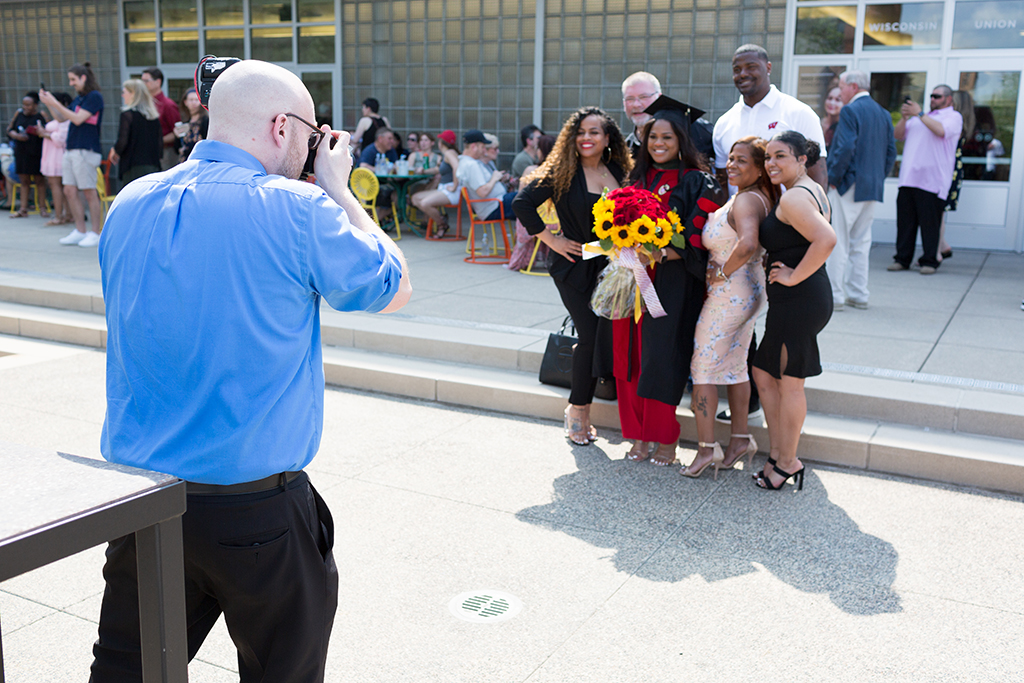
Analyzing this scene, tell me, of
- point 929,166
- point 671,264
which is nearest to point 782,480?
point 671,264

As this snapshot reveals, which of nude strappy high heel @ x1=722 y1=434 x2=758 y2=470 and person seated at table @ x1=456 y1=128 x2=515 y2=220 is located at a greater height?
person seated at table @ x1=456 y1=128 x2=515 y2=220

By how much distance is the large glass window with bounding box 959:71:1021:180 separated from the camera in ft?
33.8

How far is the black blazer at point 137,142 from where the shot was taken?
1048 centimetres

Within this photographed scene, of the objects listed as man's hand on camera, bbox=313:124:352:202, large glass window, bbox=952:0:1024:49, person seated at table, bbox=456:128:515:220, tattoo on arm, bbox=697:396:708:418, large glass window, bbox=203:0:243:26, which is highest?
large glass window, bbox=203:0:243:26

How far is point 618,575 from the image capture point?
3537 millimetres

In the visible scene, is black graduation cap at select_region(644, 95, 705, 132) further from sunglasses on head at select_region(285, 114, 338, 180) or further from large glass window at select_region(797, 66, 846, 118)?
large glass window at select_region(797, 66, 846, 118)

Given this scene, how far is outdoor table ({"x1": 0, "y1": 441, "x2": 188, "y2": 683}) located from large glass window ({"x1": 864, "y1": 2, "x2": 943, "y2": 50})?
11157 millimetres

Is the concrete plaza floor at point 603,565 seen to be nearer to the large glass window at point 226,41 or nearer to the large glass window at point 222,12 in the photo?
the large glass window at point 226,41

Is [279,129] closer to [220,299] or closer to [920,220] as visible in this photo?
[220,299]

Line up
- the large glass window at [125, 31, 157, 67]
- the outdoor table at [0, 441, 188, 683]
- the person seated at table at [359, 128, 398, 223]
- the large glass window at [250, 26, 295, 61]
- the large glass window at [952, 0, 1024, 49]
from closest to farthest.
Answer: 1. the outdoor table at [0, 441, 188, 683]
2. the large glass window at [952, 0, 1024, 49]
3. the person seated at table at [359, 128, 398, 223]
4. the large glass window at [250, 26, 295, 61]
5. the large glass window at [125, 31, 157, 67]

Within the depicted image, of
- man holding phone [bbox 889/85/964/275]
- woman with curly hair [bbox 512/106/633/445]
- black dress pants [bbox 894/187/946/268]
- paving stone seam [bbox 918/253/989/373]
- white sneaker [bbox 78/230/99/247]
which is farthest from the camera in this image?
white sneaker [bbox 78/230/99/247]

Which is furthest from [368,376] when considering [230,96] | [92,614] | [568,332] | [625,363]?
[230,96]

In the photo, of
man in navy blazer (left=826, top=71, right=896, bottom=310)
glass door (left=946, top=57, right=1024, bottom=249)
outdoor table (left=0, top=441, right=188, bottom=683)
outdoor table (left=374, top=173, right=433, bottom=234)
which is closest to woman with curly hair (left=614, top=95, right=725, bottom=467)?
outdoor table (left=0, top=441, right=188, bottom=683)

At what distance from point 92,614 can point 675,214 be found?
298 centimetres
